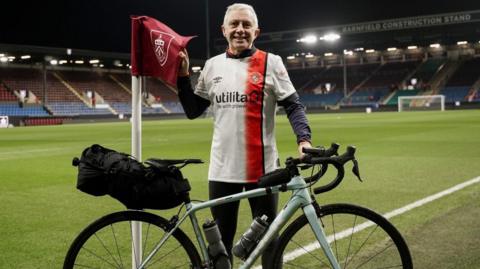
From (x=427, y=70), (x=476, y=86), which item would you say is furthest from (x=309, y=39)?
(x=476, y=86)

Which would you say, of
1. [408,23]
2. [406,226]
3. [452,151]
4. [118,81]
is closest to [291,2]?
[408,23]

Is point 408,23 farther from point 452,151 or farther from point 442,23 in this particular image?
point 452,151

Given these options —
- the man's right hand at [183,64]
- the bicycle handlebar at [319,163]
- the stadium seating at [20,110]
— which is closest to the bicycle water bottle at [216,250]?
the bicycle handlebar at [319,163]

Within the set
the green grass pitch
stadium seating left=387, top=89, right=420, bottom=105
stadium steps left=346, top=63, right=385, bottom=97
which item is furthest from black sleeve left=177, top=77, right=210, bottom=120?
stadium steps left=346, top=63, right=385, bottom=97

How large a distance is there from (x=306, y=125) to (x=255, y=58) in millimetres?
553

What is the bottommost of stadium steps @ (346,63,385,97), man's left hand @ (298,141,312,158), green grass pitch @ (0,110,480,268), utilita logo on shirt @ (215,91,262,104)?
green grass pitch @ (0,110,480,268)

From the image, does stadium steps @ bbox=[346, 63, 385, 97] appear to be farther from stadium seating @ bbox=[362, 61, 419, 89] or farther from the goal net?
the goal net

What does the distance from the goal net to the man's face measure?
5500 cm

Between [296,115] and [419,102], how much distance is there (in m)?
56.6

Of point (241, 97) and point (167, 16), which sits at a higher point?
point (167, 16)

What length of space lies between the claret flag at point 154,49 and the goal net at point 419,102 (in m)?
54.9

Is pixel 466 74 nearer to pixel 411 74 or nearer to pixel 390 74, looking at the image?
pixel 411 74

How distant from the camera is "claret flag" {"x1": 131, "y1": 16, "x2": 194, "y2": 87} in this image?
3.95 meters

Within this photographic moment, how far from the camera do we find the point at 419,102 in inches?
2271
